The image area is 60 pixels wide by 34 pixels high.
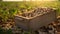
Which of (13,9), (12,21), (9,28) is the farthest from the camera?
(13,9)

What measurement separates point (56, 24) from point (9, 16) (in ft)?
2.90

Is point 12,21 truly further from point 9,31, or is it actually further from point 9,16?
point 9,31

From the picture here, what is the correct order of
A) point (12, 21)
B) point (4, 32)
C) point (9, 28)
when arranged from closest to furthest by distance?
point (4, 32)
point (9, 28)
point (12, 21)

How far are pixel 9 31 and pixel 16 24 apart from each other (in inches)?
9.8

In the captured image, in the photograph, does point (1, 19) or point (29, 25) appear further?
point (1, 19)

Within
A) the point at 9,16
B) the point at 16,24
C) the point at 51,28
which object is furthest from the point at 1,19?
the point at 51,28

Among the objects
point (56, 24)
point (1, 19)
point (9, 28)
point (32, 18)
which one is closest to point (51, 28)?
point (56, 24)

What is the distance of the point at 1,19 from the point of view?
Result: 3369mm

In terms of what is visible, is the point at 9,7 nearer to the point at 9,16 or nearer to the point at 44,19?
the point at 9,16

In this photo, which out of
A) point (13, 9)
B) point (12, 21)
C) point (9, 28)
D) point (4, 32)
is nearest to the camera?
point (4, 32)

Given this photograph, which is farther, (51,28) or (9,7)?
(9,7)

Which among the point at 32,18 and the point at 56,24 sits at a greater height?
the point at 32,18

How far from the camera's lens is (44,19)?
3.03m

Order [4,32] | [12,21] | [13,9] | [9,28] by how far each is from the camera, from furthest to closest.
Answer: [13,9] → [12,21] → [9,28] → [4,32]
